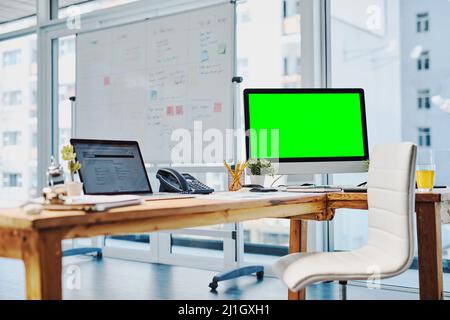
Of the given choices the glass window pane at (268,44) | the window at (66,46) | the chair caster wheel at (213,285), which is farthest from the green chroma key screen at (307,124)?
the window at (66,46)

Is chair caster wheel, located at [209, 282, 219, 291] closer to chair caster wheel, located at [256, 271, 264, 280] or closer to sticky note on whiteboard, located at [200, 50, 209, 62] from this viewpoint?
chair caster wheel, located at [256, 271, 264, 280]

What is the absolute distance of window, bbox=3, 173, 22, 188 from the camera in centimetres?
559

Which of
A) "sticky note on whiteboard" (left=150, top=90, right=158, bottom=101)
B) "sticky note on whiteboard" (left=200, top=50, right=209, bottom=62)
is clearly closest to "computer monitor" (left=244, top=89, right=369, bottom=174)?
"sticky note on whiteboard" (left=200, top=50, right=209, bottom=62)

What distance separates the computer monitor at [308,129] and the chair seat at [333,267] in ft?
2.11

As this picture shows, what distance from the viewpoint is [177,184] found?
7.39 feet

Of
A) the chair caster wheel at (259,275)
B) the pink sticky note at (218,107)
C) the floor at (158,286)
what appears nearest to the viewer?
the floor at (158,286)

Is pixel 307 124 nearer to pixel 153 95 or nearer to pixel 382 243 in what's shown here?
pixel 382 243

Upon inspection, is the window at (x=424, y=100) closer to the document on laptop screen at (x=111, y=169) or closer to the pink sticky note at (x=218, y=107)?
the pink sticky note at (x=218, y=107)

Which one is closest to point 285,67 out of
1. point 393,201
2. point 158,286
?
point 158,286

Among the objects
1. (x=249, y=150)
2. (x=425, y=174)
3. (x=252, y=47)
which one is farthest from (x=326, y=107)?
(x=252, y=47)

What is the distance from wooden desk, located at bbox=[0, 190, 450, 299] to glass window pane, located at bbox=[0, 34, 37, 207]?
394cm

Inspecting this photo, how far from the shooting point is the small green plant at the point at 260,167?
248cm

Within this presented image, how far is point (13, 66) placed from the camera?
568cm
